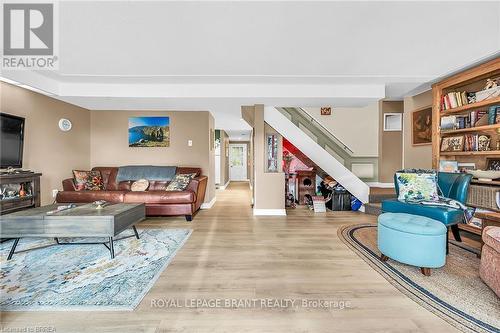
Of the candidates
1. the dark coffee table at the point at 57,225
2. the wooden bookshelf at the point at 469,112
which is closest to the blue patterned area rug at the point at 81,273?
the dark coffee table at the point at 57,225

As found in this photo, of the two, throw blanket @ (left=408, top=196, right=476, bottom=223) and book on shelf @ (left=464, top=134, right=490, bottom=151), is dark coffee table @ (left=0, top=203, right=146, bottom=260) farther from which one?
book on shelf @ (left=464, top=134, right=490, bottom=151)

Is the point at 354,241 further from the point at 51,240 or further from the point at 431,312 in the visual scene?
the point at 51,240

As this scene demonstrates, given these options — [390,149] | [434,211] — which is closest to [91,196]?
[434,211]

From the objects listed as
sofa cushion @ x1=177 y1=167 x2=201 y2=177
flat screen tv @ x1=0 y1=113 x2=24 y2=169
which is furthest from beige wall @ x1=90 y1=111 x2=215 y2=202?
flat screen tv @ x1=0 y1=113 x2=24 y2=169

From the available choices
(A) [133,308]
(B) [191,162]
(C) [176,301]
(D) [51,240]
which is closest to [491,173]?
(C) [176,301]

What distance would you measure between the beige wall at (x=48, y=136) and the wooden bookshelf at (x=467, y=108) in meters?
6.81

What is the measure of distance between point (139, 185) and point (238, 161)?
24.4 feet

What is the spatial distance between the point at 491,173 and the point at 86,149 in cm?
731

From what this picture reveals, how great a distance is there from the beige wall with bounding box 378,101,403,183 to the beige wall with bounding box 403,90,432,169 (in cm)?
106

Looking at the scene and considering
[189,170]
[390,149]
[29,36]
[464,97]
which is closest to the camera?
[29,36]

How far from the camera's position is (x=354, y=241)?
305 centimetres

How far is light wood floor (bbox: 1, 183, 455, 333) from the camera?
1.53 m

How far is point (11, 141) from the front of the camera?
317 cm

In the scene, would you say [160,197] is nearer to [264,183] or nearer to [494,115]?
[264,183]
